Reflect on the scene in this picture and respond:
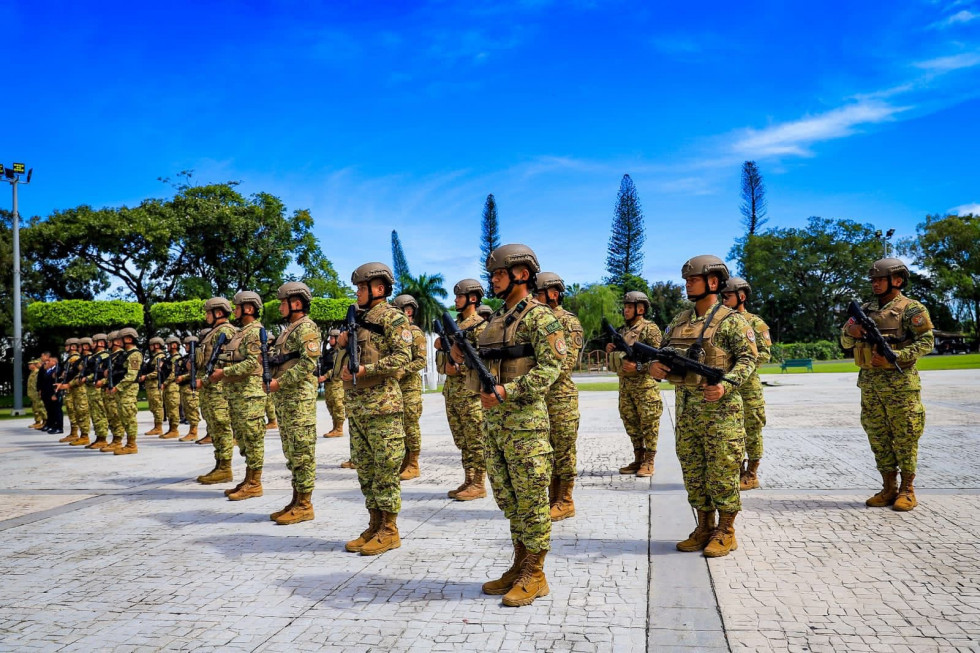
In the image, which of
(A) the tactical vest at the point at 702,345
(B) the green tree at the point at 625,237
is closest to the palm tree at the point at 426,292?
(B) the green tree at the point at 625,237

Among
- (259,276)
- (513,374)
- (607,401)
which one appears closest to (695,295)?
(513,374)

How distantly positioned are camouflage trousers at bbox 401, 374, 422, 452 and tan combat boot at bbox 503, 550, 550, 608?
4.39 meters

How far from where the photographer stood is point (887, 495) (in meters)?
6.16

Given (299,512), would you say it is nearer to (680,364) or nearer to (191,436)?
(680,364)

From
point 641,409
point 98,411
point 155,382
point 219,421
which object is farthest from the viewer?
point 155,382

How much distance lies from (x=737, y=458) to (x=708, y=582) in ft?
3.15

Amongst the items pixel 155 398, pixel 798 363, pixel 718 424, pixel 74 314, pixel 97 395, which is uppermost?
pixel 74 314

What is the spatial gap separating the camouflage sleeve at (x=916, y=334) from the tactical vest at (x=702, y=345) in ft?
7.08

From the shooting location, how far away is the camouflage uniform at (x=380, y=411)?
529cm

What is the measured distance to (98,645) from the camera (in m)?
3.69

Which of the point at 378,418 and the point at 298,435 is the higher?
the point at 378,418

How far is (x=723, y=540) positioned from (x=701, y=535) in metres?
0.18

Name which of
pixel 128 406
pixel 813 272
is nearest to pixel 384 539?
pixel 128 406

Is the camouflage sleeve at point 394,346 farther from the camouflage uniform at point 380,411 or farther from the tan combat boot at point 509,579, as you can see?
the tan combat boot at point 509,579
